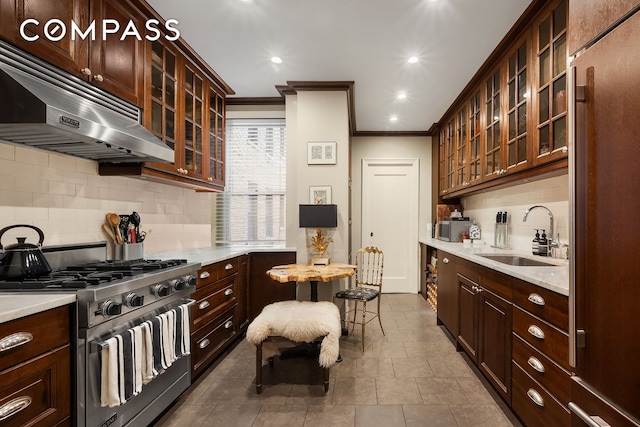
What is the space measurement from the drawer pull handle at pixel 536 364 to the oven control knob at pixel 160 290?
207 centimetres

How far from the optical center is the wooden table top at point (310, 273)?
8.99 feet

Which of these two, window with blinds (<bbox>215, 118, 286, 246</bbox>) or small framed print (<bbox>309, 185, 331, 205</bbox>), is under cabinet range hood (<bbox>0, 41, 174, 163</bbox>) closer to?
small framed print (<bbox>309, 185, 331, 205</bbox>)

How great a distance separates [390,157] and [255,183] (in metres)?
2.48

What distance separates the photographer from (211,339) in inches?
104

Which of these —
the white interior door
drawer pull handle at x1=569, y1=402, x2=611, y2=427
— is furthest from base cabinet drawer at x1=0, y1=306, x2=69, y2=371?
the white interior door

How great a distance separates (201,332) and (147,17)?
2.37m

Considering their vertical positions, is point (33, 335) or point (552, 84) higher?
point (552, 84)

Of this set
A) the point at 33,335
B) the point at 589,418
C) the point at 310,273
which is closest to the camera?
the point at 589,418

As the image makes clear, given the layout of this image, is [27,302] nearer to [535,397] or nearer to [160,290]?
[160,290]

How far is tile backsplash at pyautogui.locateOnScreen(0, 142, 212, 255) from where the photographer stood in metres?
1.76

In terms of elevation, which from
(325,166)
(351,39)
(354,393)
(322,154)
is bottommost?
(354,393)

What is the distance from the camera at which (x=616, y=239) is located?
94cm

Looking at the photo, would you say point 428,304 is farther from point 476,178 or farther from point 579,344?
point 579,344

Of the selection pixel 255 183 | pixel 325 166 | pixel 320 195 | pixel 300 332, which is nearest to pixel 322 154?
pixel 325 166
